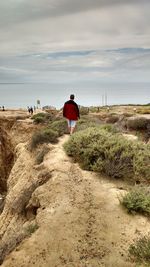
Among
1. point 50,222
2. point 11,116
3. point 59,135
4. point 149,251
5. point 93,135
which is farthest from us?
point 11,116

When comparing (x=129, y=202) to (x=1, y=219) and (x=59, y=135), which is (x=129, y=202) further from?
(x=59, y=135)

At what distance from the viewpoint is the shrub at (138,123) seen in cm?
2673

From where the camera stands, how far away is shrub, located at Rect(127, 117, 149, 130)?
87.7ft

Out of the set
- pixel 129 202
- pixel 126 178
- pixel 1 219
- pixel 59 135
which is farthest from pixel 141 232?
pixel 59 135

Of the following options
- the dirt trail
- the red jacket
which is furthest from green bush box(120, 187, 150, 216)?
the red jacket

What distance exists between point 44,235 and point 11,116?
2543 centimetres

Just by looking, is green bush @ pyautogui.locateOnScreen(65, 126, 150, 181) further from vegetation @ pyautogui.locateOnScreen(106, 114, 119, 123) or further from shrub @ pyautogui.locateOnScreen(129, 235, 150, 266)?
vegetation @ pyautogui.locateOnScreen(106, 114, 119, 123)

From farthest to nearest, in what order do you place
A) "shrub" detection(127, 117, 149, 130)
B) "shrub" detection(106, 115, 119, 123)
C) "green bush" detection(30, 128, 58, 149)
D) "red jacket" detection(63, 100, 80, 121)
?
"shrub" detection(106, 115, 119, 123)
"shrub" detection(127, 117, 149, 130)
"red jacket" detection(63, 100, 80, 121)
"green bush" detection(30, 128, 58, 149)

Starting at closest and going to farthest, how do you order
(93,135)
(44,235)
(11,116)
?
(44,235) < (93,135) < (11,116)

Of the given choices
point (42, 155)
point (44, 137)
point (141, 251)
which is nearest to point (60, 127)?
point (44, 137)

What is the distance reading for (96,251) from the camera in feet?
24.3

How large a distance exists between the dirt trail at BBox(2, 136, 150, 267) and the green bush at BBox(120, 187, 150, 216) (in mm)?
219

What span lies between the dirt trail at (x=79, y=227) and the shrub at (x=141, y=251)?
0.61 feet

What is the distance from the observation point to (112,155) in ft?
38.1
